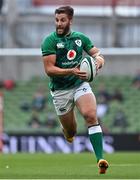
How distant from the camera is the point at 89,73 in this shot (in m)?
11.9

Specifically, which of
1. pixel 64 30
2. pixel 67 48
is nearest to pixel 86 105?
pixel 67 48

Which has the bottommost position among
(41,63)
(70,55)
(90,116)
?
(41,63)

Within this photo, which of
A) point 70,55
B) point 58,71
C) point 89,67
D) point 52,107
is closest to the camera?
point 89,67

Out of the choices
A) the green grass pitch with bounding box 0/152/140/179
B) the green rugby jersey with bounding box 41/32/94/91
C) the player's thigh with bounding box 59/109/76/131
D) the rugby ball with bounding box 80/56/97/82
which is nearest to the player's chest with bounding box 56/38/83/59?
the green rugby jersey with bounding box 41/32/94/91

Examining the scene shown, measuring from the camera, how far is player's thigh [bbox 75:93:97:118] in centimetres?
1181

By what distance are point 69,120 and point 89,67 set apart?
1.27 m

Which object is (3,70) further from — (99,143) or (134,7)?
(99,143)

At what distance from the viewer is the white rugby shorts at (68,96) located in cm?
1220

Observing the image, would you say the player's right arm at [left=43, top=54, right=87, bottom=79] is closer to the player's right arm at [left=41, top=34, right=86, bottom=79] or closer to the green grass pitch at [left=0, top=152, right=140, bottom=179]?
the player's right arm at [left=41, top=34, right=86, bottom=79]

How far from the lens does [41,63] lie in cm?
2877

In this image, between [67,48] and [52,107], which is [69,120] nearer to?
[67,48]

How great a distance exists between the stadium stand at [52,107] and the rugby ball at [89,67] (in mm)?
13270

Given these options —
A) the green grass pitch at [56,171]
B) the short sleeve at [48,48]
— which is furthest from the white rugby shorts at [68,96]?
the green grass pitch at [56,171]

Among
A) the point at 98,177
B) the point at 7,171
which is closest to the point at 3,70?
the point at 7,171
